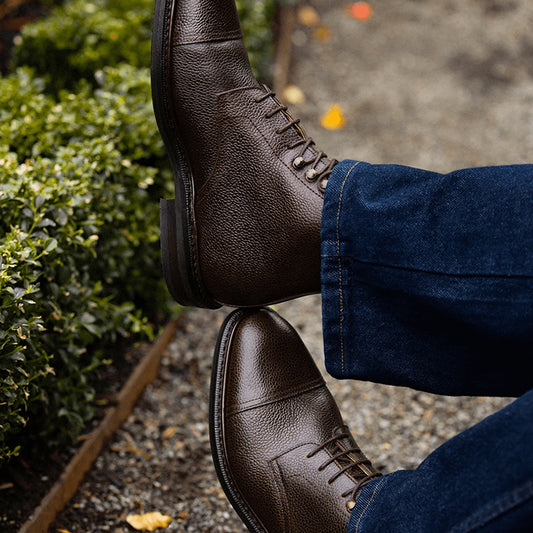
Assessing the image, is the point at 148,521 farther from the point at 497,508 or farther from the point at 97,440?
the point at 497,508

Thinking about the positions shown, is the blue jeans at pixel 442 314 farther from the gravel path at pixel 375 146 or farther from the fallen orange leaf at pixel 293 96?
the fallen orange leaf at pixel 293 96

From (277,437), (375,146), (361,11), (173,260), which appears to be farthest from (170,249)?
(361,11)

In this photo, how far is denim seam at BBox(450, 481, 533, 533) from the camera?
0.99 m

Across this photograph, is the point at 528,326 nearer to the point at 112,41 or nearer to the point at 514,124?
the point at 112,41

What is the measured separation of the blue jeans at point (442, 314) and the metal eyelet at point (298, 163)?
0.14 meters

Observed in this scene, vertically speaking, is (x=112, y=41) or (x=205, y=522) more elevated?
(x=112, y=41)

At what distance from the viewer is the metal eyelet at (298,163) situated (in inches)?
60.6

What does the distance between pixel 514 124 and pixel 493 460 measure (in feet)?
10.00

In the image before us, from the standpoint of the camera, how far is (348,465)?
1463 millimetres

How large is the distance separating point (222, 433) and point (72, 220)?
696 mm

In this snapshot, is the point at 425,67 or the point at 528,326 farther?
the point at 425,67

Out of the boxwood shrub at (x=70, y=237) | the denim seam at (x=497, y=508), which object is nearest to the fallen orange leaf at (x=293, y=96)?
the boxwood shrub at (x=70, y=237)

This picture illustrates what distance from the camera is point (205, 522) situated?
5.61 ft

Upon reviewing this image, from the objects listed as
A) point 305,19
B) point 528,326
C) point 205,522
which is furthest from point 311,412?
point 305,19
